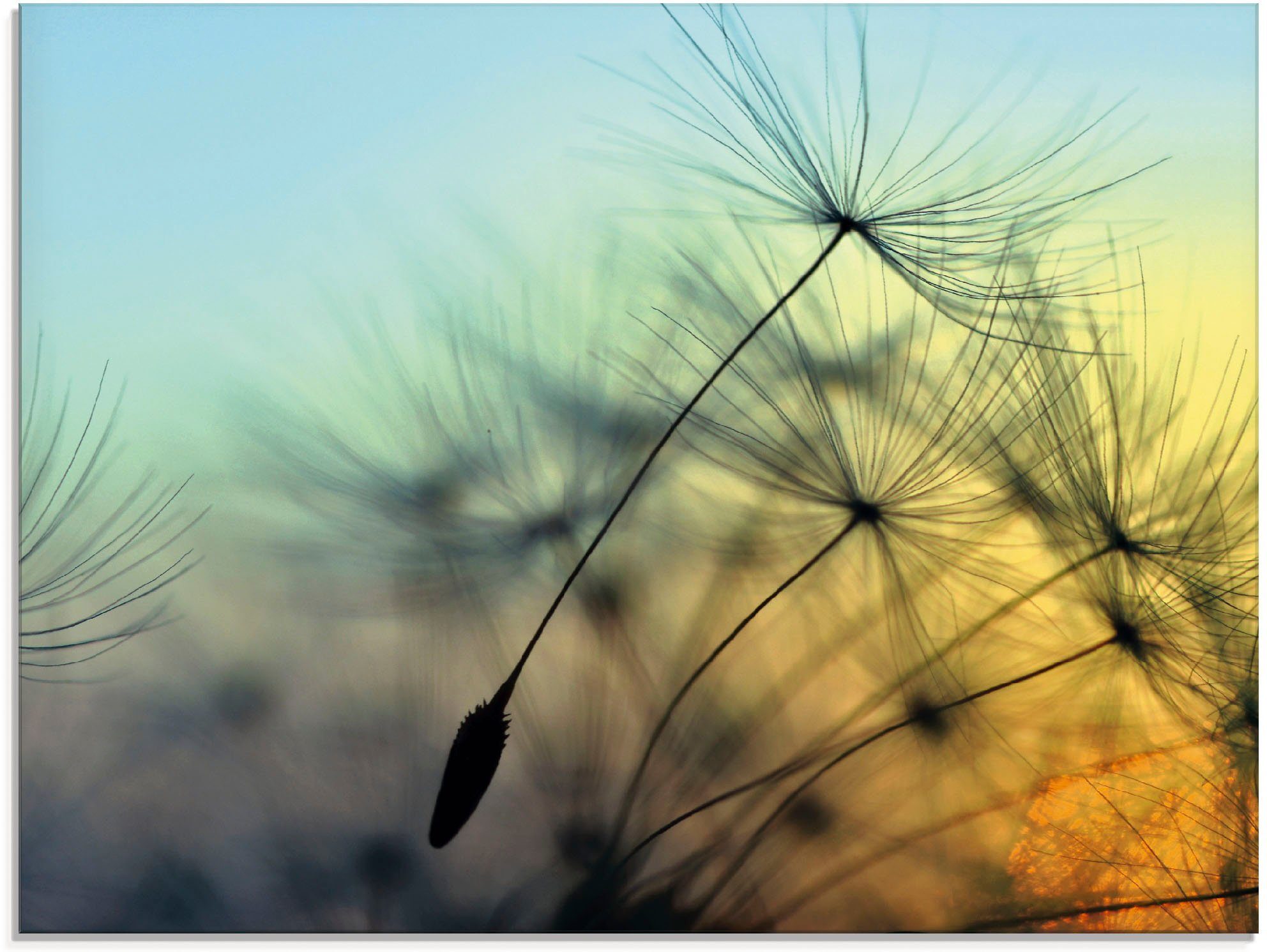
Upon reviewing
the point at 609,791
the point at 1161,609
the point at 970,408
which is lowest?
the point at 609,791

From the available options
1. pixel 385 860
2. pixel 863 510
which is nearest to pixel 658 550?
pixel 863 510

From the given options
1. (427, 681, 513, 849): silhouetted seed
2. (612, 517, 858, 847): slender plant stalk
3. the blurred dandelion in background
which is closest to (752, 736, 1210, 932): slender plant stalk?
the blurred dandelion in background

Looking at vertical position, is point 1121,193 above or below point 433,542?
above

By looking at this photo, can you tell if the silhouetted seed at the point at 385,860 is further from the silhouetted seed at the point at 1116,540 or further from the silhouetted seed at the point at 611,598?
the silhouetted seed at the point at 1116,540

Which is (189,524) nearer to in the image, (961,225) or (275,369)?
(275,369)

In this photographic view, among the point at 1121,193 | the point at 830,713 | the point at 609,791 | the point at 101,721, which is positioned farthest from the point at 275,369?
the point at 1121,193

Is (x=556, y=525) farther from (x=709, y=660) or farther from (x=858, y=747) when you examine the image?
(x=858, y=747)
